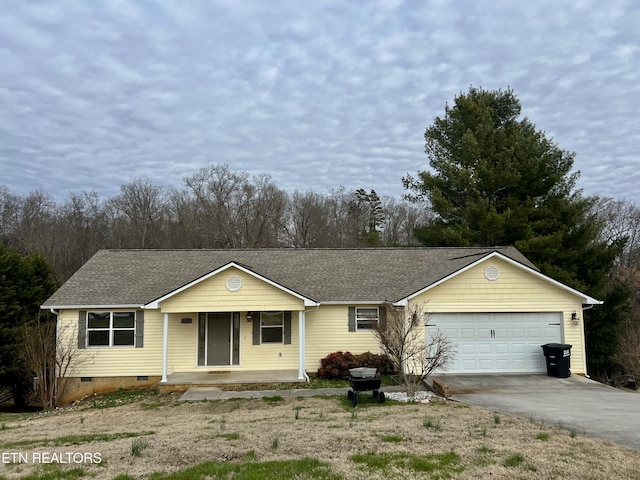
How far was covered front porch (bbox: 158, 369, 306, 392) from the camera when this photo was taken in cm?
1456

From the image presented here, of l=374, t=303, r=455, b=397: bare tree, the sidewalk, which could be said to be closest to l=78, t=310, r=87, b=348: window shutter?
the sidewalk

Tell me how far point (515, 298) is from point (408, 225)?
29.8 meters

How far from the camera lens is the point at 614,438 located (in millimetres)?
7727

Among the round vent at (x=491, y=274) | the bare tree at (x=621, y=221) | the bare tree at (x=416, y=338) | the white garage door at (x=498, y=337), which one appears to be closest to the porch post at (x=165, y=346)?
the bare tree at (x=416, y=338)

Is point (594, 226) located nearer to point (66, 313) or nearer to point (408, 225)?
point (408, 225)

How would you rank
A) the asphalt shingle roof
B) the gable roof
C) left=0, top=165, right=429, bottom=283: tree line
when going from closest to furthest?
Result: the gable roof < the asphalt shingle roof < left=0, top=165, right=429, bottom=283: tree line

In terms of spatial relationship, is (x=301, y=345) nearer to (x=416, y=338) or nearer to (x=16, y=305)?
(x=416, y=338)

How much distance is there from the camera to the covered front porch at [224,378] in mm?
14562

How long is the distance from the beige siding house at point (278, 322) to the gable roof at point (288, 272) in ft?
0.32

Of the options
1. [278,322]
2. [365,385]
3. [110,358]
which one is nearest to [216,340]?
[278,322]

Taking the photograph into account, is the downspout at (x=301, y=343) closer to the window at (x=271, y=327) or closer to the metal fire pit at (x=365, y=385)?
the window at (x=271, y=327)

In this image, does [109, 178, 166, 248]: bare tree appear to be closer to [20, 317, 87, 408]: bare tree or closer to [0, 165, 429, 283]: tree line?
[0, 165, 429, 283]: tree line

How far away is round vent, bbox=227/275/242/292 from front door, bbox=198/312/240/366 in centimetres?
152

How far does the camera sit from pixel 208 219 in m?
42.7
